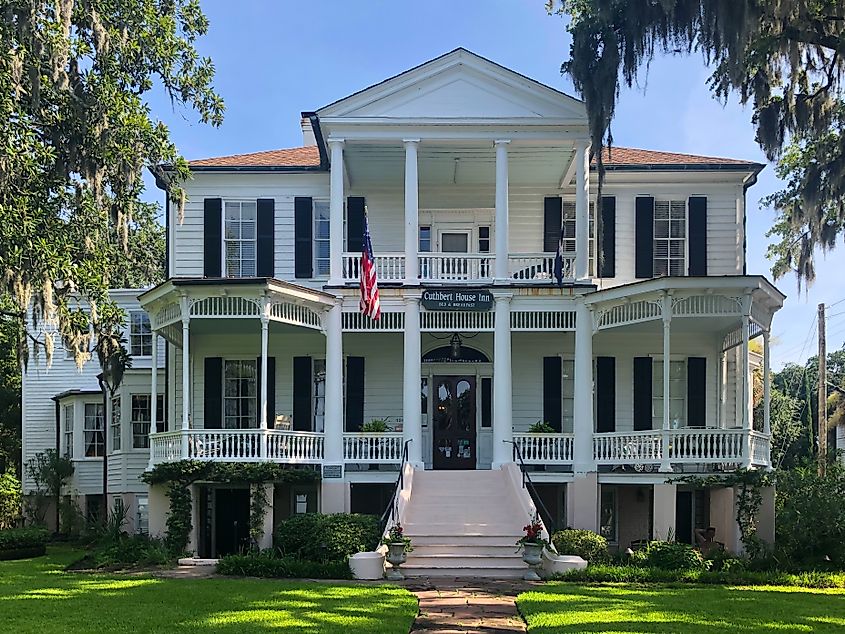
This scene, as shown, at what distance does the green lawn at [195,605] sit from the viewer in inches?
485

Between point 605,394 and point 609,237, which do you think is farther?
point 609,237

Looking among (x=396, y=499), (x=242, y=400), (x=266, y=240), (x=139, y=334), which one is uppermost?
(x=266, y=240)

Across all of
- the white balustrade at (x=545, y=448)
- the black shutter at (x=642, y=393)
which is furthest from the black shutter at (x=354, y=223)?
the black shutter at (x=642, y=393)

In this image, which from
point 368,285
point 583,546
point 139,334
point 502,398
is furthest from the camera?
point 139,334

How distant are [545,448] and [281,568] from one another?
666 cm

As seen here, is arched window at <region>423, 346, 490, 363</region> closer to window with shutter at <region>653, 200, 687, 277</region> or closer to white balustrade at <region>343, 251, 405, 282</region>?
white balustrade at <region>343, 251, 405, 282</region>

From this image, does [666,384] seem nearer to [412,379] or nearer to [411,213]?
[412,379]

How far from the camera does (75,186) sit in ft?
68.2

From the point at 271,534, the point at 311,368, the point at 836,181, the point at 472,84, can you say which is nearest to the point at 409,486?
the point at 271,534

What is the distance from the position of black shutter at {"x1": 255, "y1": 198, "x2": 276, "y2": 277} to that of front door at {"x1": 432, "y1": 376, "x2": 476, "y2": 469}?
4777 millimetres

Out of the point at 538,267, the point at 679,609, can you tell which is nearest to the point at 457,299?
the point at 538,267

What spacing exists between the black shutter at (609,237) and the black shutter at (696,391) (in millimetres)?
2822

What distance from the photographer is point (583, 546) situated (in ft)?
60.8

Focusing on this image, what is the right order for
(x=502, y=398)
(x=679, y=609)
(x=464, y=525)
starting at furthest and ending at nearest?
(x=502, y=398) < (x=464, y=525) < (x=679, y=609)
